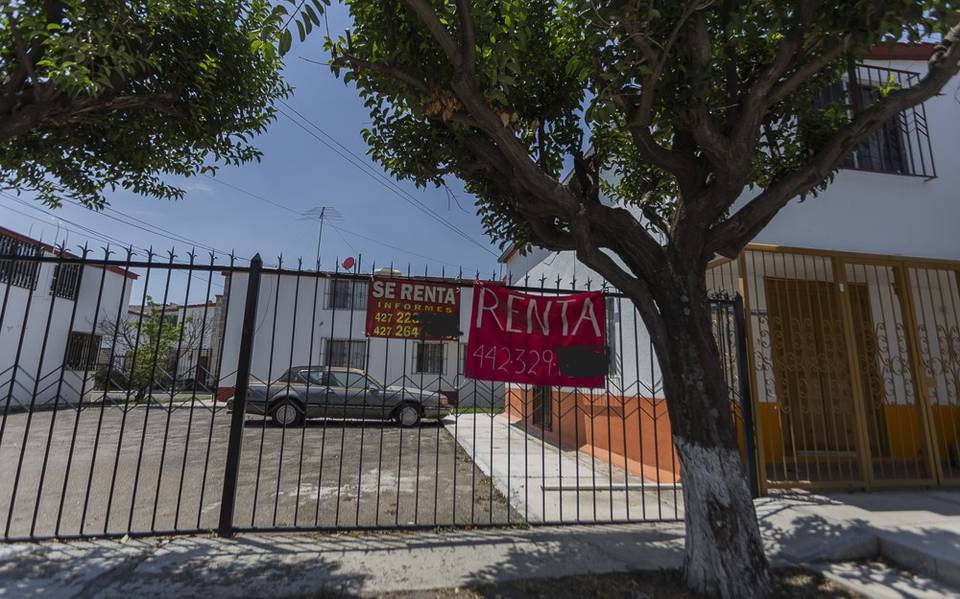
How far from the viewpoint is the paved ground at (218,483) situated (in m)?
4.19

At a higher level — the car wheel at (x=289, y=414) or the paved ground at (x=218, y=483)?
the car wheel at (x=289, y=414)

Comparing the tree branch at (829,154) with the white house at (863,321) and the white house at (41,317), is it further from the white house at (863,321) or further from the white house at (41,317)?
the white house at (41,317)

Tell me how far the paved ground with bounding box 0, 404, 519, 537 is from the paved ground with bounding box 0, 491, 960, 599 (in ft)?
0.86

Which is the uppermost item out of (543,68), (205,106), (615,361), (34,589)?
(543,68)

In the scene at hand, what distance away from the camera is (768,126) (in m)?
4.43

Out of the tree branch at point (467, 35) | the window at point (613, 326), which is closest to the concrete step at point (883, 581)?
the window at point (613, 326)

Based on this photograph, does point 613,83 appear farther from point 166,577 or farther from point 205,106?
point 166,577

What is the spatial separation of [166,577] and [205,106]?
3.68m

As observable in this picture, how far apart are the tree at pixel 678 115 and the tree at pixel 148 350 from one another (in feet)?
8.49

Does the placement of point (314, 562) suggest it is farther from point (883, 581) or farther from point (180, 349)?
point (883, 581)

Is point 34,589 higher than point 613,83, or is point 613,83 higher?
point 613,83

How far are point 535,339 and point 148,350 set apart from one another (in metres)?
13.9

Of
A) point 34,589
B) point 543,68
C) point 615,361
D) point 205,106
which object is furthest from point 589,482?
point 205,106

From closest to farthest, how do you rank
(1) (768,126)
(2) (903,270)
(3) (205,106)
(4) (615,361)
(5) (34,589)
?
1. (5) (34,589)
2. (3) (205,106)
3. (1) (768,126)
4. (2) (903,270)
5. (4) (615,361)
